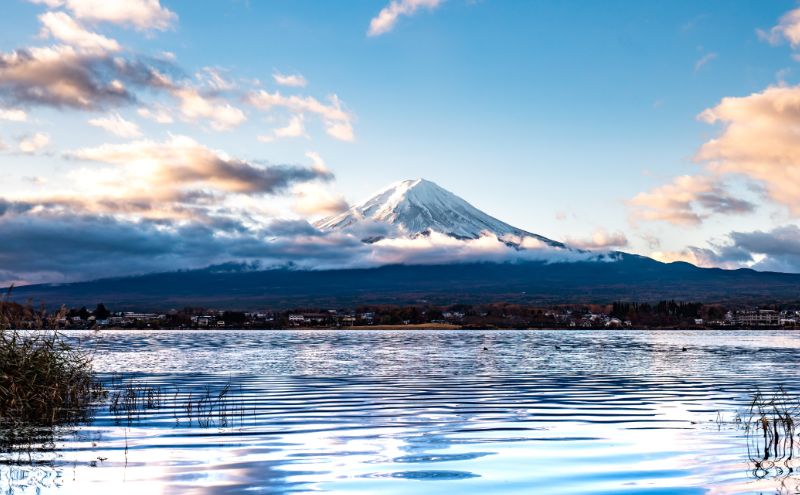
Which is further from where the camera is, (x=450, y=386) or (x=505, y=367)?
(x=505, y=367)

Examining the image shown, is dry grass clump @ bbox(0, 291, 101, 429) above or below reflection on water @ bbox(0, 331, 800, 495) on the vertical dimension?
above

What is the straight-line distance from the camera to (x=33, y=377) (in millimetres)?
27109

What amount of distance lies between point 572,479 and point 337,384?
26.7 m

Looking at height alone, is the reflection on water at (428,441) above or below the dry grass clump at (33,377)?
below

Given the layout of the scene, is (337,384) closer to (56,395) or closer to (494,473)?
(56,395)

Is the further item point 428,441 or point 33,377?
point 33,377

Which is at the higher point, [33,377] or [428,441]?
[33,377]

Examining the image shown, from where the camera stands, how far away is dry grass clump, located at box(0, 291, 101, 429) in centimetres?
2595

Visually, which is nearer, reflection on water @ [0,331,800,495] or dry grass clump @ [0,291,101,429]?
reflection on water @ [0,331,800,495]

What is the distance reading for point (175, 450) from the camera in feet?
68.6

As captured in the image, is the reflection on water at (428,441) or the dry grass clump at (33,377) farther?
the dry grass clump at (33,377)

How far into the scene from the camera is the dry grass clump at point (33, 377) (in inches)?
1022

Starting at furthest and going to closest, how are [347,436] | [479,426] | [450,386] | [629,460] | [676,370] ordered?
[676,370], [450,386], [479,426], [347,436], [629,460]

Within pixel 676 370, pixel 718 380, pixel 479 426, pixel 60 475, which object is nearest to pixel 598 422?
pixel 479 426
